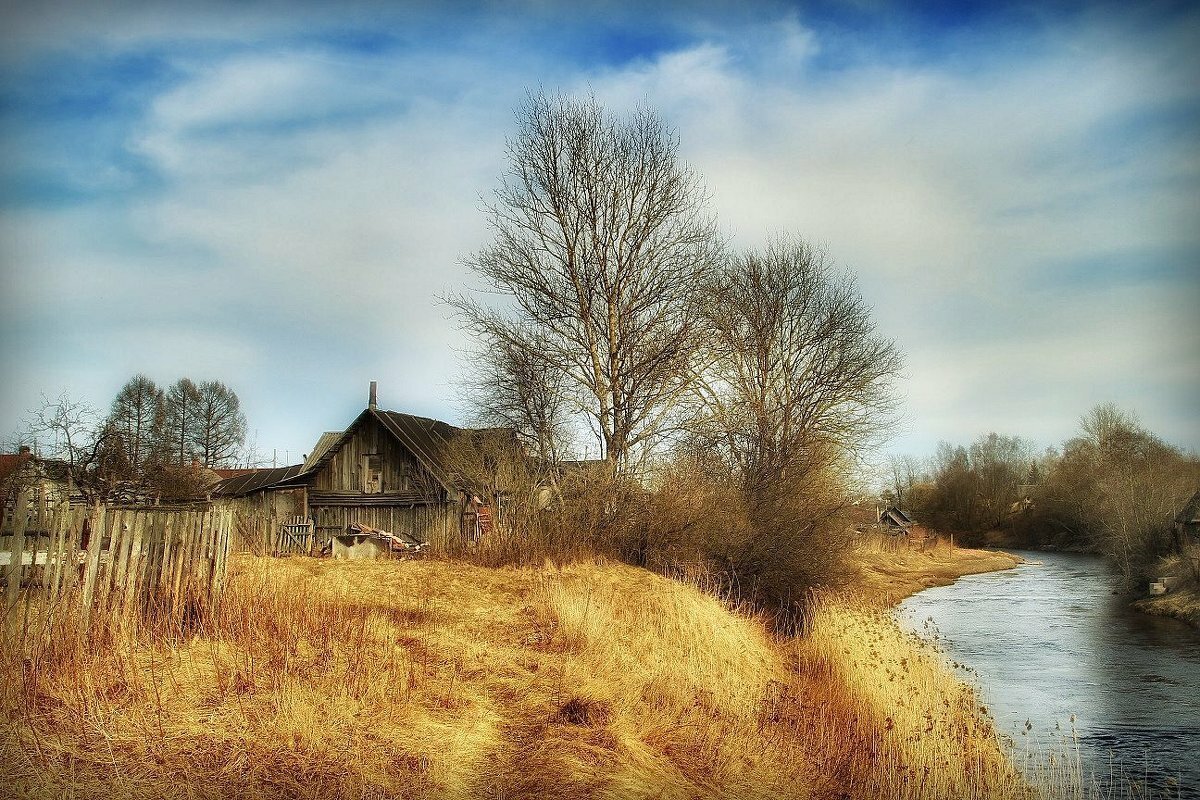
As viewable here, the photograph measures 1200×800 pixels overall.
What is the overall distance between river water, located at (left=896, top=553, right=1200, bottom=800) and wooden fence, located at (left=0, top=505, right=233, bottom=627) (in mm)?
8963

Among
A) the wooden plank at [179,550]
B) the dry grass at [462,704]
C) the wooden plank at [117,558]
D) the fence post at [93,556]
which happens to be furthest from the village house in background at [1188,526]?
the fence post at [93,556]

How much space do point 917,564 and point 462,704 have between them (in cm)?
4714

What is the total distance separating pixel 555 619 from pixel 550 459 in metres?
9.96

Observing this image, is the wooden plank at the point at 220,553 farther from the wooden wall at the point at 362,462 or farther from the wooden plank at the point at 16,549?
the wooden wall at the point at 362,462

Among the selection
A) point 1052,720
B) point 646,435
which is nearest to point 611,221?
point 646,435

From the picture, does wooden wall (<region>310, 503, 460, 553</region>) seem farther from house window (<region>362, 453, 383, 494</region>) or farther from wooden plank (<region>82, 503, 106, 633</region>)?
wooden plank (<region>82, 503, 106, 633</region>)

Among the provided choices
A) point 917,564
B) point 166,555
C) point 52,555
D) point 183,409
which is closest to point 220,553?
point 166,555

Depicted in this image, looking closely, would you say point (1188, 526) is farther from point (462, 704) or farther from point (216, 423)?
point (216, 423)

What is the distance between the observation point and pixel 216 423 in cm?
6494

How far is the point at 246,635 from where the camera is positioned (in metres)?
8.75

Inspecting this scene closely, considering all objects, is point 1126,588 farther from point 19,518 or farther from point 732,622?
point 19,518

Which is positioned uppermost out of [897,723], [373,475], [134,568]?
[373,475]

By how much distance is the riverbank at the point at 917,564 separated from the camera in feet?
125

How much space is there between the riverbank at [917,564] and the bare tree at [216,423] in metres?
44.2
